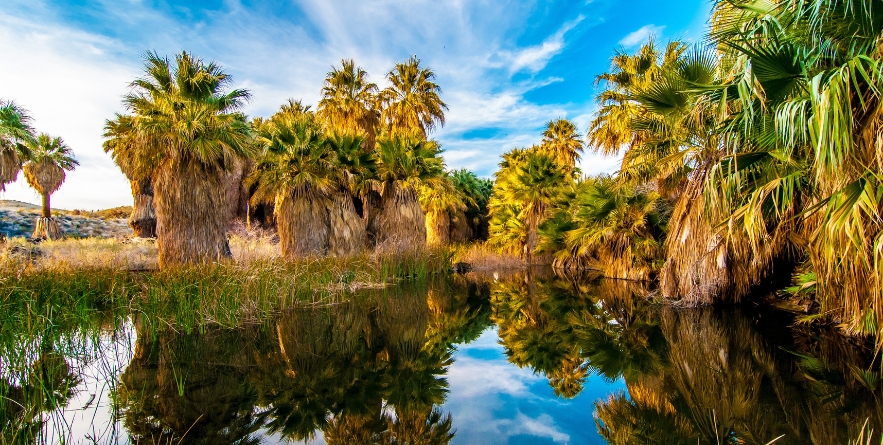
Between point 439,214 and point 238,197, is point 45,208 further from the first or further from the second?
point 439,214

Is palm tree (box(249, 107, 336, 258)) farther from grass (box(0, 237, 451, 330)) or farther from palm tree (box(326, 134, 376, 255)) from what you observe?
grass (box(0, 237, 451, 330))

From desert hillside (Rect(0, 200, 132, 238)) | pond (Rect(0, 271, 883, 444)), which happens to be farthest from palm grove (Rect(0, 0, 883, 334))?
desert hillside (Rect(0, 200, 132, 238))

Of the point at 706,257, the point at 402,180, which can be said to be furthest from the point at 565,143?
the point at 706,257

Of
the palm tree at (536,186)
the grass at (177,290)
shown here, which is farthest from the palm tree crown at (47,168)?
the palm tree at (536,186)

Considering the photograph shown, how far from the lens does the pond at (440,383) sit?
10.4 feet

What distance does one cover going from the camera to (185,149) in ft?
38.1

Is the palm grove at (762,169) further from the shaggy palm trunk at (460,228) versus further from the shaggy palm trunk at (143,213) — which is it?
the shaggy palm trunk at (143,213)

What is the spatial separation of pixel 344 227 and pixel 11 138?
12147 millimetres

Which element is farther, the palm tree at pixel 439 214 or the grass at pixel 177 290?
the palm tree at pixel 439 214

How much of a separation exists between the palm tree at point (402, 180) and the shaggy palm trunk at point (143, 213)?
15076 millimetres

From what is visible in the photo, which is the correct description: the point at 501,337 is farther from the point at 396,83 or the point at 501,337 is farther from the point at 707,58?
the point at 396,83

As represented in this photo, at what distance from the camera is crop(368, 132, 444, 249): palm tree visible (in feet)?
58.5

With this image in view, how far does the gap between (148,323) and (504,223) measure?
20.2m

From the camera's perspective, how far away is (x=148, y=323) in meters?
6.47
